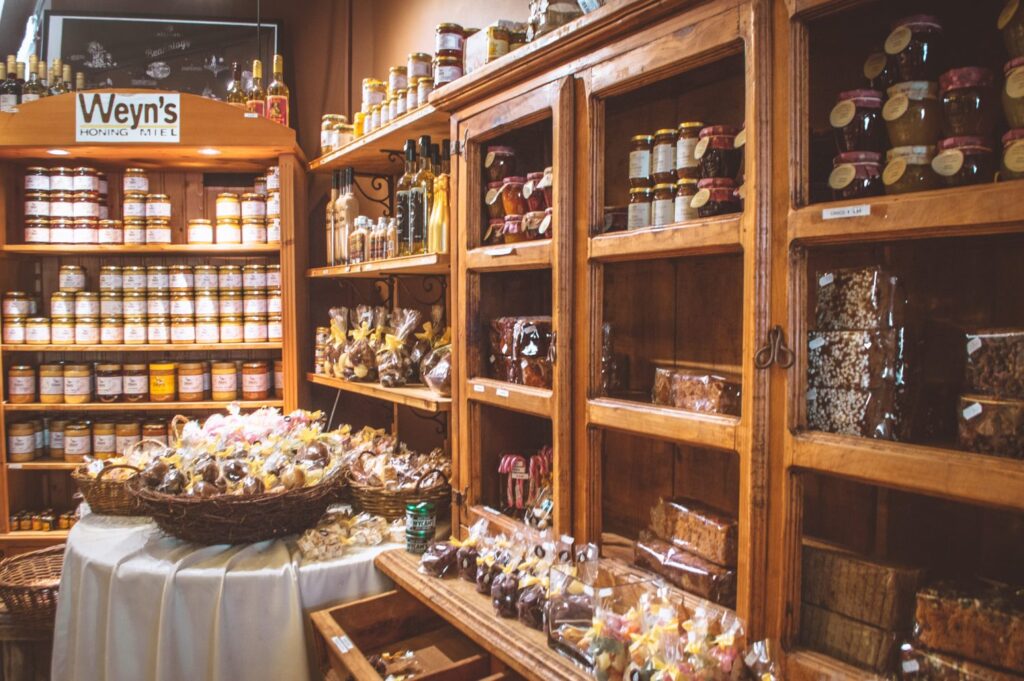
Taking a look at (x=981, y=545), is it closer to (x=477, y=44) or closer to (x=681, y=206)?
(x=681, y=206)

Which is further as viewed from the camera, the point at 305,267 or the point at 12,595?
the point at 305,267

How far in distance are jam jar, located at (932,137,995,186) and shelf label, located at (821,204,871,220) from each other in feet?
0.42

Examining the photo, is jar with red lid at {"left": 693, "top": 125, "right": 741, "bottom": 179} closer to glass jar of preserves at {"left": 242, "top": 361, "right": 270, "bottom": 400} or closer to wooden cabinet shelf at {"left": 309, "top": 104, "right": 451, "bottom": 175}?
wooden cabinet shelf at {"left": 309, "top": 104, "right": 451, "bottom": 175}

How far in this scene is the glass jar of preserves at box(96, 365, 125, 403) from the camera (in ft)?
11.4

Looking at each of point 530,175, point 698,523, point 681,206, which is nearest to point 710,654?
point 698,523

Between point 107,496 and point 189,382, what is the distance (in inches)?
39.4

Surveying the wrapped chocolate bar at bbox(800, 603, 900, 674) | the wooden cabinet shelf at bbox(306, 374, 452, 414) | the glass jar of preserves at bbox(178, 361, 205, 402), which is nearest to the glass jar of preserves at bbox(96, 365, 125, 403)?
the glass jar of preserves at bbox(178, 361, 205, 402)

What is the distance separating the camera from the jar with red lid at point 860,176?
1.19m

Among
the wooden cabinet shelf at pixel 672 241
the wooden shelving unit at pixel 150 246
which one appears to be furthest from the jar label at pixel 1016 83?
the wooden shelving unit at pixel 150 246

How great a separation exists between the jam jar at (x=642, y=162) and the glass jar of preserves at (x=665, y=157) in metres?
0.04

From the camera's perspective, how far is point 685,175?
1.51m

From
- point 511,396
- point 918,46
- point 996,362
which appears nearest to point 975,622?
point 996,362

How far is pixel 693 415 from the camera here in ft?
4.65

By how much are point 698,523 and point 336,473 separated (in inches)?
50.0
